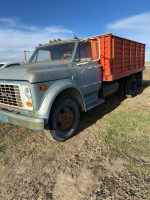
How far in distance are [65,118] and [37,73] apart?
1.12 meters

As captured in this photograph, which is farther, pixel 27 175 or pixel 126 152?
pixel 126 152

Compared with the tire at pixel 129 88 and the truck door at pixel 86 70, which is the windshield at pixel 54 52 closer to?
the truck door at pixel 86 70

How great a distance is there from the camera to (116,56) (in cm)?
488

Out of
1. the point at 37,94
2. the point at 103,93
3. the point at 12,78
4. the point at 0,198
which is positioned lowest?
the point at 0,198

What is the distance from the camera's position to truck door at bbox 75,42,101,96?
3752 millimetres

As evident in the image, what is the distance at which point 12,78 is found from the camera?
2805 mm

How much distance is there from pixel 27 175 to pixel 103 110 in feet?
10.9

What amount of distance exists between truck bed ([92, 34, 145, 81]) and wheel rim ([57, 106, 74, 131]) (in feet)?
6.38

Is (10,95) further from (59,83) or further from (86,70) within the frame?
(86,70)

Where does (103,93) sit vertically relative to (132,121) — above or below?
above

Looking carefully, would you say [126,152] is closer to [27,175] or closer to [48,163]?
[48,163]

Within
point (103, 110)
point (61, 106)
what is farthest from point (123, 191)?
point (103, 110)

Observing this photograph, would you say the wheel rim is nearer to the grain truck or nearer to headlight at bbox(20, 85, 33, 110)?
the grain truck

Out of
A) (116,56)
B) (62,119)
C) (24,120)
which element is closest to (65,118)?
(62,119)
